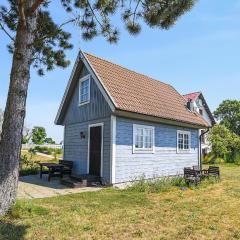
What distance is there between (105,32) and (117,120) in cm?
444

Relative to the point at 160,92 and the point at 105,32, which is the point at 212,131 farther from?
the point at 105,32

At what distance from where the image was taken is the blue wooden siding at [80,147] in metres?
12.2

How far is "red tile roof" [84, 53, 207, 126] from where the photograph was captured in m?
12.7

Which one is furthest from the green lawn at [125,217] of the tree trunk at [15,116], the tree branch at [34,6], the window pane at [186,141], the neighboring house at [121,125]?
the window pane at [186,141]

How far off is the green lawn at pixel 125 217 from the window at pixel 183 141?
240 inches

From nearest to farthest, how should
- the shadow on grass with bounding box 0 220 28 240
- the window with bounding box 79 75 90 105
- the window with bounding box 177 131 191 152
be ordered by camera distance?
the shadow on grass with bounding box 0 220 28 240, the window with bounding box 79 75 90 105, the window with bounding box 177 131 191 152

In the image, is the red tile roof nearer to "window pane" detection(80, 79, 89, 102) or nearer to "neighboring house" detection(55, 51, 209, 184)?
"neighboring house" detection(55, 51, 209, 184)

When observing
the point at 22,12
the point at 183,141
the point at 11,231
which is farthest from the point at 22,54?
the point at 183,141

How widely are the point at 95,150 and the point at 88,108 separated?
7.15ft

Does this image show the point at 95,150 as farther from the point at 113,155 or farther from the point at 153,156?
the point at 153,156

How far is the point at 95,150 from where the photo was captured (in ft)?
43.4

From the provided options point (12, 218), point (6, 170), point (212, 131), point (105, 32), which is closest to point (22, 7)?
point (105, 32)

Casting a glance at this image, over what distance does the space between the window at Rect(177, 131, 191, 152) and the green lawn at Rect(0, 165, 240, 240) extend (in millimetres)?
6098

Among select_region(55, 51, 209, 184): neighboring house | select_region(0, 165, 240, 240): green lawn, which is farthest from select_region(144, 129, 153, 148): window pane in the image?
select_region(0, 165, 240, 240): green lawn
